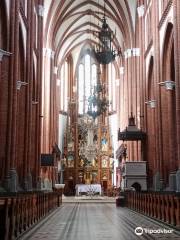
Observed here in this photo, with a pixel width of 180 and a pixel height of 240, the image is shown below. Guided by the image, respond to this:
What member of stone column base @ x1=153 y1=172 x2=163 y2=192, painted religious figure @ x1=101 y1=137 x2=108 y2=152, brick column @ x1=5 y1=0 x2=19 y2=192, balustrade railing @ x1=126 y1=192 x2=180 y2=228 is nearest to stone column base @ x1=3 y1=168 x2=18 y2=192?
brick column @ x1=5 y1=0 x2=19 y2=192

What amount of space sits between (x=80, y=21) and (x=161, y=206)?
1202 inches

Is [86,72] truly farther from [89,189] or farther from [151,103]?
[151,103]

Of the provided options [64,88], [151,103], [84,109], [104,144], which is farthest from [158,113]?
[64,88]

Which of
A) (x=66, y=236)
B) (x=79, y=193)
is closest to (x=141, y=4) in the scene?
(x=79, y=193)

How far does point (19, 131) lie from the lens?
62.7 feet

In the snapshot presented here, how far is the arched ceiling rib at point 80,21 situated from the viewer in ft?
101

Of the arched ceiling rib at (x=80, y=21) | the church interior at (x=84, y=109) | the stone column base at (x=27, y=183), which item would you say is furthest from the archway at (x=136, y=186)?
the arched ceiling rib at (x=80, y=21)

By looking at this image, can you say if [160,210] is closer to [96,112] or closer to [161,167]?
[161,167]

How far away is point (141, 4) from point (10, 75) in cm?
1429

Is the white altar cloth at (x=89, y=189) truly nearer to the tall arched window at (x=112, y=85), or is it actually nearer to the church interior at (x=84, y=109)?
the church interior at (x=84, y=109)

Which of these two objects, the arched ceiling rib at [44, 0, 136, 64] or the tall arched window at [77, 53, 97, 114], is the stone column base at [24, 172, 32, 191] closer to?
the arched ceiling rib at [44, 0, 136, 64]

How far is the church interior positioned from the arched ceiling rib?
0.10 metres

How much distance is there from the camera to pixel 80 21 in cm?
3869

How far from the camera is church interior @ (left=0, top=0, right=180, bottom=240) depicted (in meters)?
14.6
